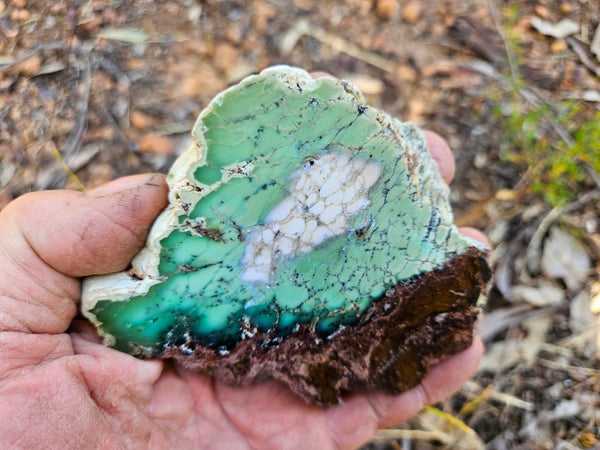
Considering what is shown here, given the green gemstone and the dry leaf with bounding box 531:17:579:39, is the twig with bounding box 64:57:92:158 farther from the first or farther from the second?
the dry leaf with bounding box 531:17:579:39

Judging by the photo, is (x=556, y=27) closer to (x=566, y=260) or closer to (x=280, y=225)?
(x=566, y=260)

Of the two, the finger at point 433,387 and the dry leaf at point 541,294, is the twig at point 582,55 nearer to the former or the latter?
→ the dry leaf at point 541,294

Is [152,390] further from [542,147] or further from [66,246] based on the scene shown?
[542,147]

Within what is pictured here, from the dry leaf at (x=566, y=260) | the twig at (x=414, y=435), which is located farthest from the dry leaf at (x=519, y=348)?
the twig at (x=414, y=435)

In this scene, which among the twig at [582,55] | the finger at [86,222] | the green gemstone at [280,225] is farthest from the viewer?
the twig at [582,55]

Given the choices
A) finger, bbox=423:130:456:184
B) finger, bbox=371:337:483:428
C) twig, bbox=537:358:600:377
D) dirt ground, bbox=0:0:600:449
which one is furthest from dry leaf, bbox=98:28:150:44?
twig, bbox=537:358:600:377

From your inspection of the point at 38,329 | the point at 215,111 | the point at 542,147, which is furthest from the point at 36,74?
the point at 542,147
